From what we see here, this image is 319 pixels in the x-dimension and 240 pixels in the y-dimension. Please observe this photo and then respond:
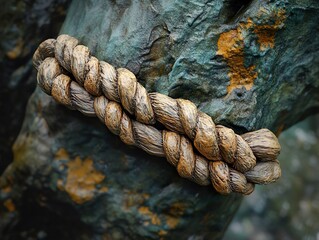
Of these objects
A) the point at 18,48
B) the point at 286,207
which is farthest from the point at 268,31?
the point at 286,207

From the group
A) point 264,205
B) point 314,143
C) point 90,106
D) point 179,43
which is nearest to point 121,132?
point 90,106

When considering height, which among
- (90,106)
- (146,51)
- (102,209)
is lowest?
(102,209)

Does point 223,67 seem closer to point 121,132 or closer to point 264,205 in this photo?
point 121,132

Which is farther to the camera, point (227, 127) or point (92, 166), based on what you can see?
point (92, 166)

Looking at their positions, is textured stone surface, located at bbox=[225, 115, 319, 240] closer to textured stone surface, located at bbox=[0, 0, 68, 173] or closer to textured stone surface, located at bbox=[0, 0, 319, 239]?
textured stone surface, located at bbox=[0, 0, 319, 239]

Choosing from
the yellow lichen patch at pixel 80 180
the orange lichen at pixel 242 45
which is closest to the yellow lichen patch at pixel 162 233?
the yellow lichen patch at pixel 80 180

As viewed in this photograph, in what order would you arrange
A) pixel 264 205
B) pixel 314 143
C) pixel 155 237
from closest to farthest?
pixel 155 237
pixel 264 205
pixel 314 143

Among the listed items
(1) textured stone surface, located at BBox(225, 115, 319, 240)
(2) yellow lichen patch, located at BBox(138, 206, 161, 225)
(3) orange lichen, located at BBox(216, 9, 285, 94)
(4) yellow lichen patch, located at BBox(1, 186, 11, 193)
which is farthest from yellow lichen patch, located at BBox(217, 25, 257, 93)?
(1) textured stone surface, located at BBox(225, 115, 319, 240)
